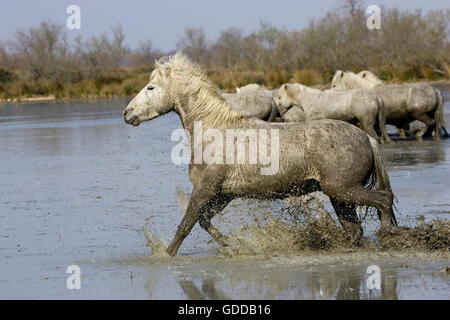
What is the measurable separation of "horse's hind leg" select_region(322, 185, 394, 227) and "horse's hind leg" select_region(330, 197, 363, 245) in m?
0.32

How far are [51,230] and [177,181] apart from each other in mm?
3682

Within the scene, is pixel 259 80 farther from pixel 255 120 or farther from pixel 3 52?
pixel 3 52

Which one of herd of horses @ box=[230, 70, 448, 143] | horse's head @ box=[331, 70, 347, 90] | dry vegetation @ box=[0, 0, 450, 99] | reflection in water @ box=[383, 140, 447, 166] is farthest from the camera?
dry vegetation @ box=[0, 0, 450, 99]

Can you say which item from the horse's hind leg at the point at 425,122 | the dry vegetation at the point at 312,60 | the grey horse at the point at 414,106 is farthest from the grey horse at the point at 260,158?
the dry vegetation at the point at 312,60

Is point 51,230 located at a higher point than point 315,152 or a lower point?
lower

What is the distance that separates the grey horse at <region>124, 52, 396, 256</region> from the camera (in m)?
8.04

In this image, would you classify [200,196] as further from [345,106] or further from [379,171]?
[345,106]

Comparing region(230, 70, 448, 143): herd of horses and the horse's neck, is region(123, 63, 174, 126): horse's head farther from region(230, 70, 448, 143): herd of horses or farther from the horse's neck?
region(230, 70, 448, 143): herd of horses

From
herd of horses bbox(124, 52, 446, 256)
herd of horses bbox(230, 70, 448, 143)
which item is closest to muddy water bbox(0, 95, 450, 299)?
herd of horses bbox(124, 52, 446, 256)

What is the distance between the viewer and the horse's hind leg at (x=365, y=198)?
8.04 meters

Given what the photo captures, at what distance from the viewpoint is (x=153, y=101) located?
8.54 m

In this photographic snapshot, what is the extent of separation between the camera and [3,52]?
354 ft

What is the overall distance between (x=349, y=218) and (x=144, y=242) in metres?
2.38
